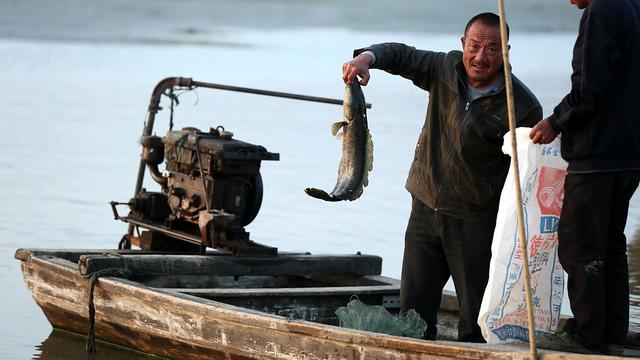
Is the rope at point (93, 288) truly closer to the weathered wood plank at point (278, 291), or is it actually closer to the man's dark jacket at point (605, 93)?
the weathered wood plank at point (278, 291)

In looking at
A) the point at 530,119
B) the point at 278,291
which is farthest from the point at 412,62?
the point at 278,291

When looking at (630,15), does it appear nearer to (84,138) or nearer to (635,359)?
(635,359)

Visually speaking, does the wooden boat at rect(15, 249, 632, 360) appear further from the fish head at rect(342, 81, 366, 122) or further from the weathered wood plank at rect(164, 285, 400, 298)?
the fish head at rect(342, 81, 366, 122)

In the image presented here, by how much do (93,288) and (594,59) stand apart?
3.34 metres

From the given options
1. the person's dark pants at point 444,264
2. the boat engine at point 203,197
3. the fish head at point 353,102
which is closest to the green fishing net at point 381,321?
the person's dark pants at point 444,264

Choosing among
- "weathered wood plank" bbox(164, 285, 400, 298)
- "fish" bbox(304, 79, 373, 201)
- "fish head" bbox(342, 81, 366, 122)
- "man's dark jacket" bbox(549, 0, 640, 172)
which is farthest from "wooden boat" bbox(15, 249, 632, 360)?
"fish head" bbox(342, 81, 366, 122)

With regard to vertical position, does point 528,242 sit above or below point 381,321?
above

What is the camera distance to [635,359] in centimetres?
593

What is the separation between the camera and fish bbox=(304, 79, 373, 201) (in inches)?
266

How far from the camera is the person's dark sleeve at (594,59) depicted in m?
6.01

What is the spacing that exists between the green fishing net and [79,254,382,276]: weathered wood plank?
153 centimetres

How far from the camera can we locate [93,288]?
811 centimetres

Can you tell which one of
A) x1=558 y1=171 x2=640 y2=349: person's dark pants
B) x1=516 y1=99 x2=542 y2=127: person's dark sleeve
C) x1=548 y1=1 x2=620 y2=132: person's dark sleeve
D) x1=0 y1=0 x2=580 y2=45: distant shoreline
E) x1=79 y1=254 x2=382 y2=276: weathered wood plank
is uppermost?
x1=0 y1=0 x2=580 y2=45: distant shoreline

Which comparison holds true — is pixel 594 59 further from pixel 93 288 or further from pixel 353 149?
pixel 93 288
